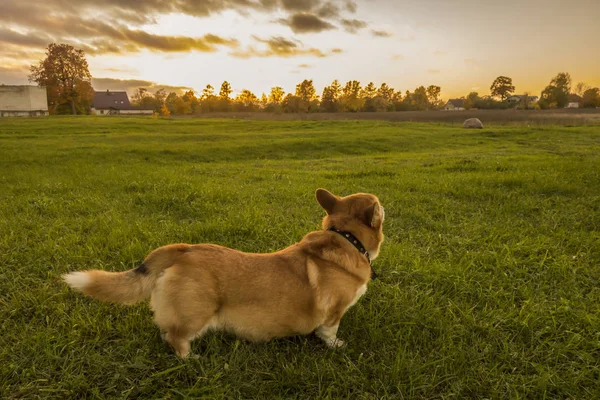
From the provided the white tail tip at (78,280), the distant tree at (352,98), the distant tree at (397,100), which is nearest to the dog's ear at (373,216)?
the white tail tip at (78,280)

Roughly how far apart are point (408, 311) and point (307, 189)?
5374mm

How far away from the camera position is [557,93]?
3784 inches

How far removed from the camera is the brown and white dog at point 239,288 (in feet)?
8.79

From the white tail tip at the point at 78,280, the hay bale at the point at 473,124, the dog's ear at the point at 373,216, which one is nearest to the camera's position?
the white tail tip at the point at 78,280

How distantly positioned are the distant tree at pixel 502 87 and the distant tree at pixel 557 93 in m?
13.6

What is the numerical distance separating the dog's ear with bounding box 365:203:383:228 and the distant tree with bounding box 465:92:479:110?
5069 inches

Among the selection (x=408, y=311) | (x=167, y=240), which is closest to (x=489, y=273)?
(x=408, y=311)

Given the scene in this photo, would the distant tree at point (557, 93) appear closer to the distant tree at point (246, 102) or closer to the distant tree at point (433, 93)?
the distant tree at point (433, 93)

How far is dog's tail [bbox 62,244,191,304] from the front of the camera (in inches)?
106

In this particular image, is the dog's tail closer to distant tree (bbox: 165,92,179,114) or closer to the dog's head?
the dog's head

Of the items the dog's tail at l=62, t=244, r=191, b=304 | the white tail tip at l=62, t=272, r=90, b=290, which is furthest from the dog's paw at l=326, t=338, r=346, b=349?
the white tail tip at l=62, t=272, r=90, b=290

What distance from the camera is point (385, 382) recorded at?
8.87ft

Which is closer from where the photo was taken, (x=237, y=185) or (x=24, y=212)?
(x=24, y=212)

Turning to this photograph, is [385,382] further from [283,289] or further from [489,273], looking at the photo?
[489,273]
